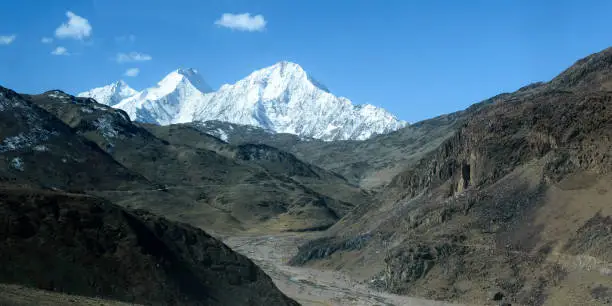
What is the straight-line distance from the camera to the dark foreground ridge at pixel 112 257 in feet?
189

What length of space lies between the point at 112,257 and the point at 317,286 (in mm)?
47785

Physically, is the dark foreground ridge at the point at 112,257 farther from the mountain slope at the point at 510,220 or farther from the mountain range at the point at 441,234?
the mountain slope at the point at 510,220

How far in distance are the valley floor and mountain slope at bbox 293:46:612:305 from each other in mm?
3231

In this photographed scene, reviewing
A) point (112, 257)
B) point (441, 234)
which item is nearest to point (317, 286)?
point (441, 234)

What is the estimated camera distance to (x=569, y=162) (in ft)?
334

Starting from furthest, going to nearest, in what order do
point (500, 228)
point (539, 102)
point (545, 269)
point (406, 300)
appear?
point (539, 102) → point (500, 228) → point (406, 300) → point (545, 269)

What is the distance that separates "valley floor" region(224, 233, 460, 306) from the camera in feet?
305

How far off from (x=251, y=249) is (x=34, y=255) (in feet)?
367

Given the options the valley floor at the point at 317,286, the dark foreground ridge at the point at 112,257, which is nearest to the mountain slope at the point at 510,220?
the valley floor at the point at 317,286

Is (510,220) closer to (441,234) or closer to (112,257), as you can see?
(441,234)

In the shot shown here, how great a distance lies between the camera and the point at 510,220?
333ft

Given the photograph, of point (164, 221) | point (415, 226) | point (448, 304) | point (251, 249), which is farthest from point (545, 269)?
point (251, 249)

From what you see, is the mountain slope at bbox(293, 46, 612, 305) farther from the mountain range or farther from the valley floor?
the valley floor

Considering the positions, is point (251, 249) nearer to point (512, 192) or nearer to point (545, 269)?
point (512, 192)
